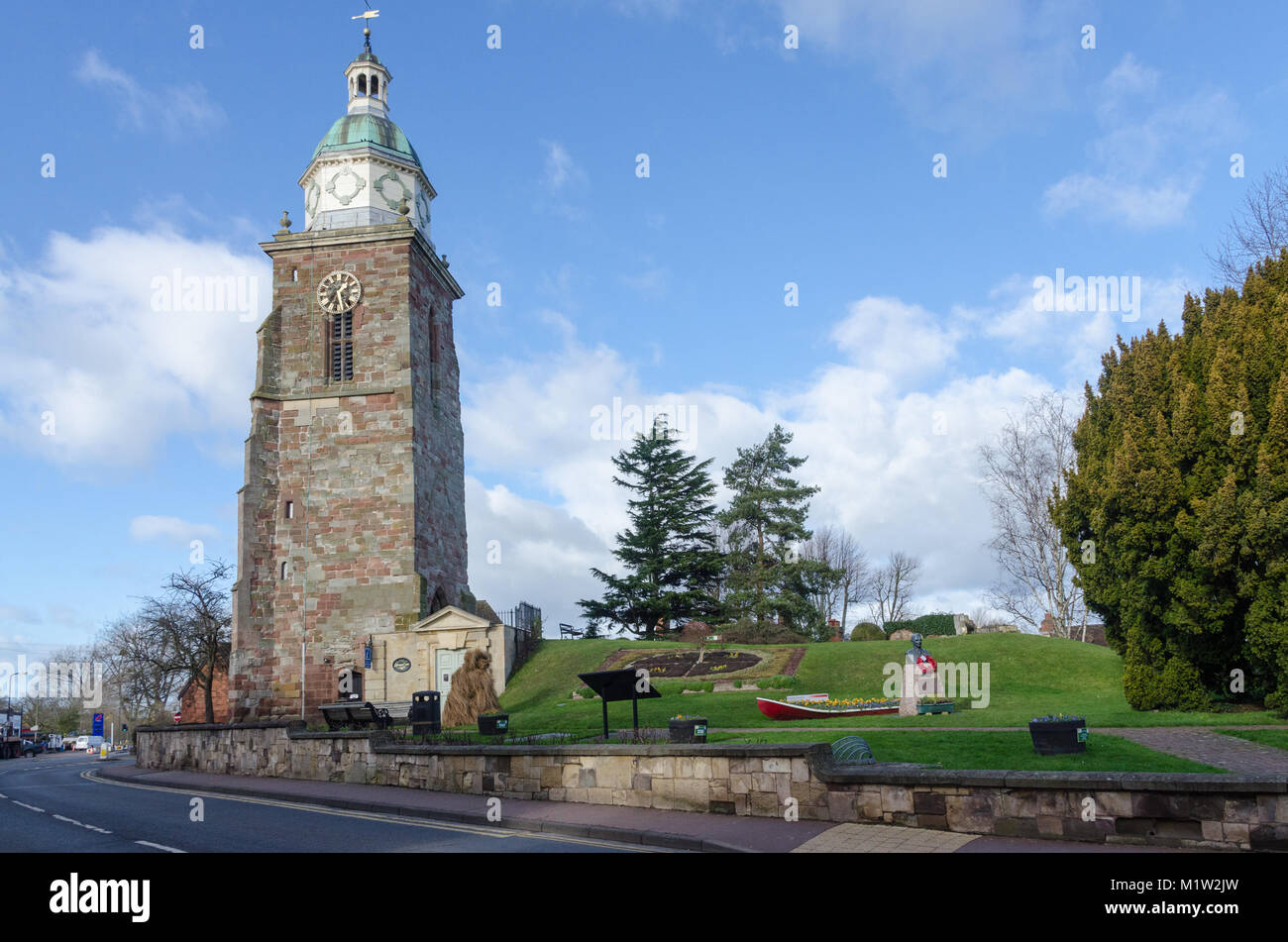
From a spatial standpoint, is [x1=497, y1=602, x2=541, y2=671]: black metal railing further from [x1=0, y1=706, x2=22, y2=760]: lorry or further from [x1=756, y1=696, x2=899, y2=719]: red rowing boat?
[x1=0, y1=706, x2=22, y2=760]: lorry

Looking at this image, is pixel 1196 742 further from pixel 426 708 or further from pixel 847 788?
pixel 426 708

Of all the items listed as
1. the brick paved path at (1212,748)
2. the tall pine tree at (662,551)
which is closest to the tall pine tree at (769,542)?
the tall pine tree at (662,551)

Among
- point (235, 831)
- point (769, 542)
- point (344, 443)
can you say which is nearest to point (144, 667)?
point (344, 443)

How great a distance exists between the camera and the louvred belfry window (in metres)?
40.2

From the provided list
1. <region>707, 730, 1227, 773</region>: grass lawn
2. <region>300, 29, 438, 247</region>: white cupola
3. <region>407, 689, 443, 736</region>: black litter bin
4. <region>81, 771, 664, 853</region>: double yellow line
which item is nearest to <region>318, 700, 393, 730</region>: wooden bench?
<region>407, 689, 443, 736</region>: black litter bin

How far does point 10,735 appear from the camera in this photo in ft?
188

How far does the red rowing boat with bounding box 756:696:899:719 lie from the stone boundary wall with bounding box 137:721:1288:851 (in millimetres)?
8750

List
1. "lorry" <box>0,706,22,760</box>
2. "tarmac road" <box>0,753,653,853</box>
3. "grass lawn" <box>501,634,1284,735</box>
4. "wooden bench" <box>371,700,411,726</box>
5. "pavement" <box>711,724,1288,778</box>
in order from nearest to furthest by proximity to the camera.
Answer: "tarmac road" <box>0,753,653,853</box>
"pavement" <box>711,724,1288,778</box>
"grass lawn" <box>501,634,1284,735</box>
"wooden bench" <box>371,700,411,726</box>
"lorry" <box>0,706,22,760</box>

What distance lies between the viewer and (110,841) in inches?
472

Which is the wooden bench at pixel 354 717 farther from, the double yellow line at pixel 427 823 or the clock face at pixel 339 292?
the clock face at pixel 339 292

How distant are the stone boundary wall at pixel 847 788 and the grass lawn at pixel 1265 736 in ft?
29.3

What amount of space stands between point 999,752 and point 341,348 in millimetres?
33302

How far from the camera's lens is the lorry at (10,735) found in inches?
2101
